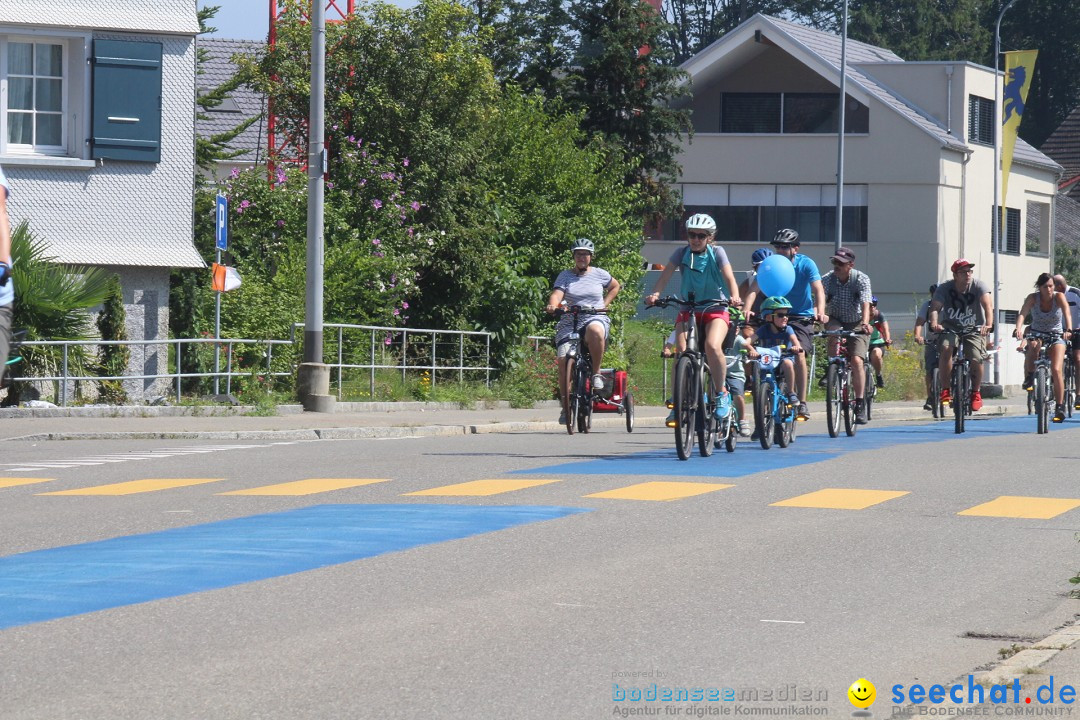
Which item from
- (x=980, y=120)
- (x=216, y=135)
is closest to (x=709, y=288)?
(x=216, y=135)

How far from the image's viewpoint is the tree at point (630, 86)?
45.0 meters

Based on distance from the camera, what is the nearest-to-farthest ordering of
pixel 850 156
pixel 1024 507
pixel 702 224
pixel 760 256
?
1. pixel 1024 507
2. pixel 702 224
3. pixel 760 256
4. pixel 850 156

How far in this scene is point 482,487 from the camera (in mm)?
11258

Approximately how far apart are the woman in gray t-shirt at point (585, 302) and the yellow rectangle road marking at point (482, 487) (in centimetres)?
476

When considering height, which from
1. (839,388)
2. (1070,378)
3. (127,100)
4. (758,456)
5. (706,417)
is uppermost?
(127,100)

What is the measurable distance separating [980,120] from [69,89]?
3503 centimetres

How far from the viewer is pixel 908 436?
58.6 feet

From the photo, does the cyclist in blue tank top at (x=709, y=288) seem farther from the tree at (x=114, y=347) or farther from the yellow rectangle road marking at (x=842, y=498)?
the tree at (x=114, y=347)

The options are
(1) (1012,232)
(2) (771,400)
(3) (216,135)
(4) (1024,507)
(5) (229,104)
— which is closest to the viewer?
(4) (1024,507)

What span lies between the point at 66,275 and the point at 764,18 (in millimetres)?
32456

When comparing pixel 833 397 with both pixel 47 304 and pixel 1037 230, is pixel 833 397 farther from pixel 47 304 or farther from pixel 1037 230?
pixel 1037 230

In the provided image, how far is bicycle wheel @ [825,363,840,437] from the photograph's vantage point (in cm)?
1647

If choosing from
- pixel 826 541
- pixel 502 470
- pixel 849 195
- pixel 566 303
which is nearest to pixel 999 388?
pixel 849 195

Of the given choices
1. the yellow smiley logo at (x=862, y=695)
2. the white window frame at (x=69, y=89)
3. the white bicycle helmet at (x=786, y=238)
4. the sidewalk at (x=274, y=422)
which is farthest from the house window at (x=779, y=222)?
the yellow smiley logo at (x=862, y=695)
